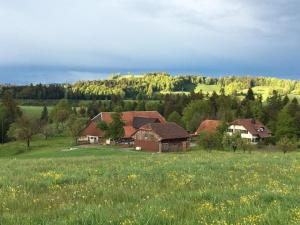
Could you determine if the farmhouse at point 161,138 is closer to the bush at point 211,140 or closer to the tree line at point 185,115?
the tree line at point 185,115

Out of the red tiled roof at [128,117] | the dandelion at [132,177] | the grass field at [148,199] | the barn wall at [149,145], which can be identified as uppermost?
the grass field at [148,199]

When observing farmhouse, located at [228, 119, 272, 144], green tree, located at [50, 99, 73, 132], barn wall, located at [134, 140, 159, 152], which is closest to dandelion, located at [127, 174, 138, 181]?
barn wall, located at [134, 140, 159, 152]

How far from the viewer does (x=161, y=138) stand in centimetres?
11131

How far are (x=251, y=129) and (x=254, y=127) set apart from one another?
8.17 ft

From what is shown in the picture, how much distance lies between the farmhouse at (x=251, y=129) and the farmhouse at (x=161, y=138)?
2333 cm

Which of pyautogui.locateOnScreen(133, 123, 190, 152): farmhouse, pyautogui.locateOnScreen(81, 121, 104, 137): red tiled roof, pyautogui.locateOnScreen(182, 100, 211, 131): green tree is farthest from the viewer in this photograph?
pyautogui.locateOnScreen(182, 100, 211, 131): green tree

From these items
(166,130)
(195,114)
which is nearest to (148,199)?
(166,130)

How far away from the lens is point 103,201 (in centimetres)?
1087

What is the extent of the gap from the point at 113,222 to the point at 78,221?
71 centimetres

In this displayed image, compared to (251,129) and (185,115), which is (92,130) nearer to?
(185,115)

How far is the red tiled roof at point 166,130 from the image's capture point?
112125 mm

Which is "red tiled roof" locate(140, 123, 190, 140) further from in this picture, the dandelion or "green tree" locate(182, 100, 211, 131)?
the dandelion

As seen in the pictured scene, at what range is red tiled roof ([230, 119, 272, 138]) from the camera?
13238 centimetres

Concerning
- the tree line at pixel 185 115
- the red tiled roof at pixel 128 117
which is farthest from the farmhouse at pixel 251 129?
the red tiled roof at pixel 128 117
